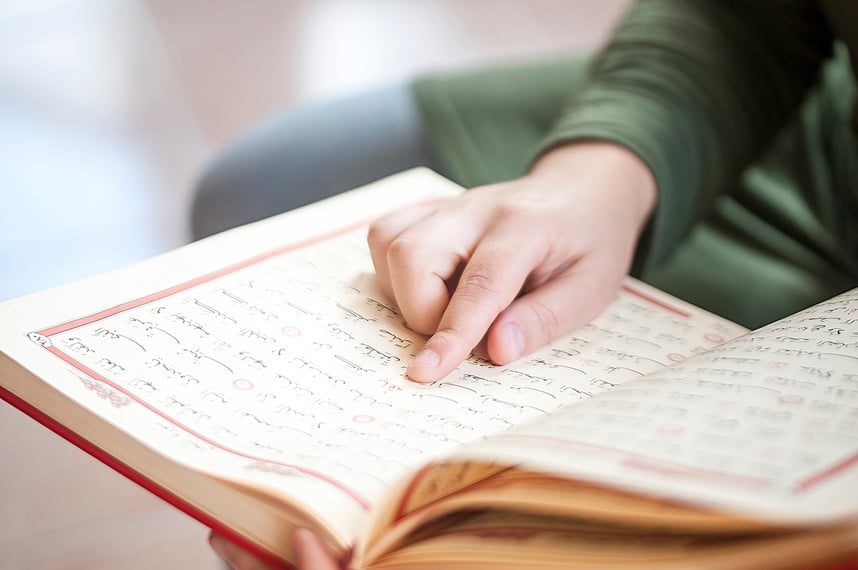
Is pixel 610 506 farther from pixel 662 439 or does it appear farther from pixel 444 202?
pixel 444 202

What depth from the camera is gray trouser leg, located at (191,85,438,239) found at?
750 mm

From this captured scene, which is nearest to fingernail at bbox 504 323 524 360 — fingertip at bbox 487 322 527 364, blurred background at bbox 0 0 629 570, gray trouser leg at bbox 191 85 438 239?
fingertip at bbox 487 322 527 364

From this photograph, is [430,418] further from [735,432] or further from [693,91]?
[693,91]

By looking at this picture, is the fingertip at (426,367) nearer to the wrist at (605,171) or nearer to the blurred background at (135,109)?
the wrist at (605,171)

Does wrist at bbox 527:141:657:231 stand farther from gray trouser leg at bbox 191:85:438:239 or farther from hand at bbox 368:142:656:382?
gray trouser leg at bbox 191:85:438:239

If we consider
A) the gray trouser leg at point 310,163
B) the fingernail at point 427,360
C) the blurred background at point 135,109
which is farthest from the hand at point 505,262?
the blurred background at point 135,109

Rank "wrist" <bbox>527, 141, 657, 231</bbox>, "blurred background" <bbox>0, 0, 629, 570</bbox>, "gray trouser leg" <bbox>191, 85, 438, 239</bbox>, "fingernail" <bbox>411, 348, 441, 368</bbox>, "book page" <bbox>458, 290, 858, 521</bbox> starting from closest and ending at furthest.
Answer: "book page" <bbox>458, 290, 858, 521</bbox> → "fingernail" <bbox>411, 348, 441, 368</bbox> → "wrist" <bbox>527, 141, 657, 231</bbox> → "gray trouser leg" <bbox>191, 85, 438, 239</bbox> → "blurred background" <bbox>0, 0, 629, 570</bbox>

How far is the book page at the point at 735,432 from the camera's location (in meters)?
0.30

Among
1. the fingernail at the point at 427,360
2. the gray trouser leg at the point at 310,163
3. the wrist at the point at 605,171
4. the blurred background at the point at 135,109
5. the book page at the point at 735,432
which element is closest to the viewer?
the book page at the point at 735,432

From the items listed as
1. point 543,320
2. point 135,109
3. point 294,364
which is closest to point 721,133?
point 543,320

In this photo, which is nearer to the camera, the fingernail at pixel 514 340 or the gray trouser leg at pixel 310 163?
the fingernail at pixel 514 340

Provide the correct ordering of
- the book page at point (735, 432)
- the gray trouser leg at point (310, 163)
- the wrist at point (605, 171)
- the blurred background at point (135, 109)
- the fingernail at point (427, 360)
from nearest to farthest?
the book page at point (735, 432), the fingernail at point (427, 360), the wrist at point (605, 171), the gray trouser leg at point (310, 163), the blurred background at point (135, 109)

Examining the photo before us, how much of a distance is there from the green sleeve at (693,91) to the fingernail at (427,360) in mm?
212

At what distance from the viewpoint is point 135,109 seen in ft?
5.16
